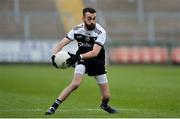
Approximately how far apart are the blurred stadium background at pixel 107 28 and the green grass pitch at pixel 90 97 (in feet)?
34.0

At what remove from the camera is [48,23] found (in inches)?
1581

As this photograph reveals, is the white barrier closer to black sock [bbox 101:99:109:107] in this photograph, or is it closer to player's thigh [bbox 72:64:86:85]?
black sock [bbox 101:99:109:107]

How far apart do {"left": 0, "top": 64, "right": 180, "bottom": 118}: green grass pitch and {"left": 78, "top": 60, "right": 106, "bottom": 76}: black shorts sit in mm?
801

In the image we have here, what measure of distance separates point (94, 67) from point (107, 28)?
27597 mm

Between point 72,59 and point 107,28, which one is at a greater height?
point 72,59

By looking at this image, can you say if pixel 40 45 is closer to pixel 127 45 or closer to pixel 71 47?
pixel 127 45

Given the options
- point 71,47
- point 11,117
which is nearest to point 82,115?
point 11,117

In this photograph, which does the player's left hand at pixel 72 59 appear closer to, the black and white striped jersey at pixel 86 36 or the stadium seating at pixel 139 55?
the black and white striped jersey at pixel 86 36

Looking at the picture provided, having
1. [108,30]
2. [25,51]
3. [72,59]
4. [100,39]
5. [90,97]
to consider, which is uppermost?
[100,39]

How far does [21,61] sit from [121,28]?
659 cm

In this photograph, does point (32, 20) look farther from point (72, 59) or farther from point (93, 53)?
point (72, 59)

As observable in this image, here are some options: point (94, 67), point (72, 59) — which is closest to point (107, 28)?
point (94, 67)

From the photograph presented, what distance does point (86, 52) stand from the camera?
12.8 metres

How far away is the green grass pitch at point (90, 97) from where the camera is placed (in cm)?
1322
